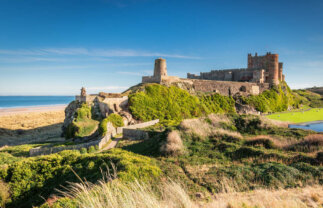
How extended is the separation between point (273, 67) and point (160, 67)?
3025 cm

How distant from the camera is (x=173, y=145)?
1193cm

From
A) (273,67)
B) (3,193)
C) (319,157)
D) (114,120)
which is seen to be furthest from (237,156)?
(273,67)

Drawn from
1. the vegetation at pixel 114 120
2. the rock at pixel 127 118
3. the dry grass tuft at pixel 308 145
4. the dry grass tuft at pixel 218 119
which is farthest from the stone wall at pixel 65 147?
the dry grass tuft at pixel 308 145

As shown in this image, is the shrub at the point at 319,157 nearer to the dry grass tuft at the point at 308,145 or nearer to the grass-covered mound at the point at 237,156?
the grass-covered mound at the point at 237,156

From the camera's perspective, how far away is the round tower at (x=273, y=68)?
1712 inches

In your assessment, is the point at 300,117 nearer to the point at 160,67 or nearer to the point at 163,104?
the point at 163,104

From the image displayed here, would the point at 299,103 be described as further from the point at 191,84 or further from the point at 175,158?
the point at 175,158

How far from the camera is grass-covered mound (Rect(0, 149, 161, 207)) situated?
313 inches

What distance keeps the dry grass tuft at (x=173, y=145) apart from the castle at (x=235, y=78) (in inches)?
779

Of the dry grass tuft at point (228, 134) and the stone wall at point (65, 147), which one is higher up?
the dry grass tuft at point (228, 134)

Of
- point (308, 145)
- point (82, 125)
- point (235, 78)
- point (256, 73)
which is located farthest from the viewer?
point (235, 78)

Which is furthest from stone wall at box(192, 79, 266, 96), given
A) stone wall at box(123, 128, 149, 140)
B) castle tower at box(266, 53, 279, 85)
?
stone wall at box(123, 128, 149, 140)

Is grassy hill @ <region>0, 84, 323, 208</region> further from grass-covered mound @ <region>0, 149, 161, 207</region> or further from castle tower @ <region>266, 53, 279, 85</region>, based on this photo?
castle tower @ <region>266, 53, 279, 85</region>

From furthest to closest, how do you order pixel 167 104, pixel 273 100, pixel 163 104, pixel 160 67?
1. pixel 273 100
2. pixel 160 67
3. pixel 167 104
4. pixel 163 104
